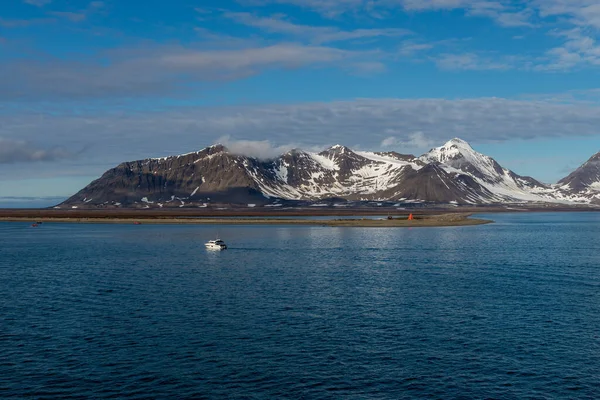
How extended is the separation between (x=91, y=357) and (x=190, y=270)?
4482 centimetres

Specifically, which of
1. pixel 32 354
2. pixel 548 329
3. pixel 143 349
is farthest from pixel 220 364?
pixel 548 329

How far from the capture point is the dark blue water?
33469mm

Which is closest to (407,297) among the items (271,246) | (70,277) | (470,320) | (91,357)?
(470,320)

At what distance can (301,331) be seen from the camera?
44.8 m

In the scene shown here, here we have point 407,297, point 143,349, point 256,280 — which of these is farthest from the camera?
point 256,280

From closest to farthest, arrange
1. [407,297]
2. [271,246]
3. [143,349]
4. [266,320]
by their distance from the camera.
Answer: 1. [143,349]
2. [266,320]
3. [407,297]
4. [271,246]

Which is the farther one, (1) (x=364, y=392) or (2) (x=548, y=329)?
(2) (x=548, y=329)

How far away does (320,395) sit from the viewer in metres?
31.7

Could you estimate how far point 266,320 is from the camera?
48625 millimetres

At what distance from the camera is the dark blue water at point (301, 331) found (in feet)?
110

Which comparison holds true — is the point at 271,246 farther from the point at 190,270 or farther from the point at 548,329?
the point at 548,329

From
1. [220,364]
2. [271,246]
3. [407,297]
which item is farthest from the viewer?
[271,246]

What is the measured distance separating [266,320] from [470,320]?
16627mm

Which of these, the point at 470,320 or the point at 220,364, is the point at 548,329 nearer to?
the point at 470,320
